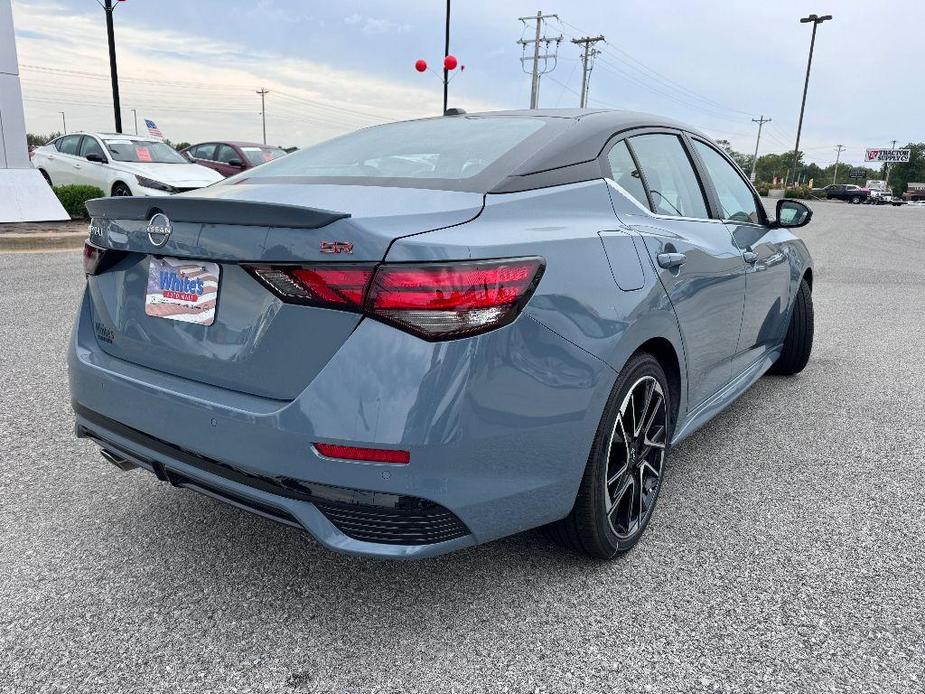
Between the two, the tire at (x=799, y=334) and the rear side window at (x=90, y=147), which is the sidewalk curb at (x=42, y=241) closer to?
the rear side window at (x=90, y=147)

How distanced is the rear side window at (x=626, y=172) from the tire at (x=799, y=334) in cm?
232

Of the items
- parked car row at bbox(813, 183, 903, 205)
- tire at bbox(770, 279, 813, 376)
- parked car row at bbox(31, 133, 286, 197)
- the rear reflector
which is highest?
parked car row at bbox(31, 133, 286, 197)

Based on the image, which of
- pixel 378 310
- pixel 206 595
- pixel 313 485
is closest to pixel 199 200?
pixel 378 310

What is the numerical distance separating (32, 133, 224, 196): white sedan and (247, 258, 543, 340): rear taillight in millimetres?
11845

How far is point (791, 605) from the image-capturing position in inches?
90.2

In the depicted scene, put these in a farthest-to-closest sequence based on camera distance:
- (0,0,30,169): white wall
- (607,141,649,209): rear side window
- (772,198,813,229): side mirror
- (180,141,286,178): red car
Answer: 1. (180,141,286,178): red car
2. (0,0,30,169): white wall
3. (772,198,813,229): side mirror
4. (607,141,649,209): rear side window

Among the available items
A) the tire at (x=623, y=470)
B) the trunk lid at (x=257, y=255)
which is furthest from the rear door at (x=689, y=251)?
the trunk lid at (x=257, y=255)

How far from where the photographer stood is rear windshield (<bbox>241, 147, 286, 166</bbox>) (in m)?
16.9

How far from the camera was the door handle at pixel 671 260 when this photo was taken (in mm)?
2557

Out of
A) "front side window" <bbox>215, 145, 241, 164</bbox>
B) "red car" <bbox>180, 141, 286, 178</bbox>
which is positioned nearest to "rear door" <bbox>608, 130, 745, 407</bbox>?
"red car" <bbox>180, 141, 286, 178</bbox>

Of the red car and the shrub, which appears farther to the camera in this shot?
the red car

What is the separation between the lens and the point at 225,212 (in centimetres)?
195

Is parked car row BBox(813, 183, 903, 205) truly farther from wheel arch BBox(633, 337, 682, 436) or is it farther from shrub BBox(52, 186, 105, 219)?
wheel arch BBox(633, 337, 682, 436)

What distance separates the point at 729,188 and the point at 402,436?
2668 mm
